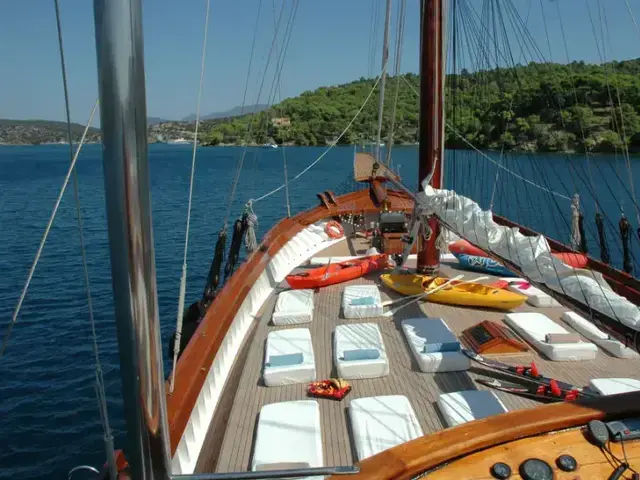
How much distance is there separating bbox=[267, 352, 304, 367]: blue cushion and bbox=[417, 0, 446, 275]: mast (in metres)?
3.91

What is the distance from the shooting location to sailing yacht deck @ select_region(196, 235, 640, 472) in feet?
16.6

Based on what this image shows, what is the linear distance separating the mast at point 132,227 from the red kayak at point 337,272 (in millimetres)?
7788

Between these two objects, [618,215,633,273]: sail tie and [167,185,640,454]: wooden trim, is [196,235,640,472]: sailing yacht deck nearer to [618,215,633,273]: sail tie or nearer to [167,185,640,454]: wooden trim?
[167,185,640,454]: wooden trim

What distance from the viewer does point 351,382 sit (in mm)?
6266

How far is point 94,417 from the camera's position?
33.8 ft

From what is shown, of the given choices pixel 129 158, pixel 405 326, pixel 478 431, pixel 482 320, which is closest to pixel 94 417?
pixel 405 326

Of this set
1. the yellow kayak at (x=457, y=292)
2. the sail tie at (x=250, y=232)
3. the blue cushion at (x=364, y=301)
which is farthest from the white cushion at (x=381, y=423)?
the sail tie at (x=250, y=232)

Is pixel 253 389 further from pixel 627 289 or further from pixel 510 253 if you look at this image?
pixel 627 289

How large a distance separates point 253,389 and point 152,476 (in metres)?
4.45

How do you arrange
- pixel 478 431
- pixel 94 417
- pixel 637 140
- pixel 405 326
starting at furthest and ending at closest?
pixel 637 140
pixel 94 417
pixel 405 326
pixel 478 431

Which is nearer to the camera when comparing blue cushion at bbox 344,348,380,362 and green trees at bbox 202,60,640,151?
blue cushion at bbox 344,348,380,362

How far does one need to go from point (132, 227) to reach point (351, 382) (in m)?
5.10

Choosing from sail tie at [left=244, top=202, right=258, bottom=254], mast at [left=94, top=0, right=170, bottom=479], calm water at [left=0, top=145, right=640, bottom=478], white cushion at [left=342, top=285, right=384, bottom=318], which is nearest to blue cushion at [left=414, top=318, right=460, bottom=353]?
white cushion at [left=342, top=285, right=384, bottom=318]

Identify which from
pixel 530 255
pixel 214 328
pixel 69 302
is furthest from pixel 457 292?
pixel 69 302
